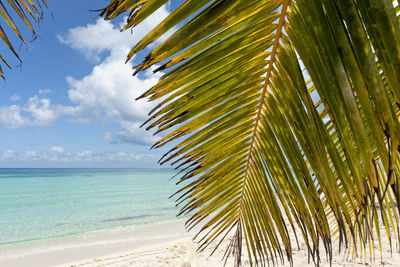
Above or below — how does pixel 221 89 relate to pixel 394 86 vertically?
above

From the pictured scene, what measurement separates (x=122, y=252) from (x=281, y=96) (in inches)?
283

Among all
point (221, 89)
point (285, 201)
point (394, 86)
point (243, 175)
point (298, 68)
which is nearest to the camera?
point (394, 86)

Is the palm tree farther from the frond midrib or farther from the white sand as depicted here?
the white sand

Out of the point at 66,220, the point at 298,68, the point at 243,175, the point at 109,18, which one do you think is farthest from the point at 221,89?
the point at 66,220

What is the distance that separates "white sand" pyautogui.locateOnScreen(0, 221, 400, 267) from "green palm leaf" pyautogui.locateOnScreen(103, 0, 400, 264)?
4.02 metres

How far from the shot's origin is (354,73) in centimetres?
48

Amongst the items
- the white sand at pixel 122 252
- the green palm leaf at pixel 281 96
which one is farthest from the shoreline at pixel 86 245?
the green palm leaf at pixel 281 96

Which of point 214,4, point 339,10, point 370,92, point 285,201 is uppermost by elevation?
point 214,4

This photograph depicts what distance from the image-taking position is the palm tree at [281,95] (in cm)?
47

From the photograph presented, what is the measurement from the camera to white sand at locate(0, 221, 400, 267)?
5301 millimetres

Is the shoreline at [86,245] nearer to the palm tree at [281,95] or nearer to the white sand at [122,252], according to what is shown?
the white sand at [122,252]

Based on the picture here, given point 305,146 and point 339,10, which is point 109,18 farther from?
point 305,146

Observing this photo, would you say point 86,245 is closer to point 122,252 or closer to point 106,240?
point 106,240

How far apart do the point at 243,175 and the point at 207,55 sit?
67 centimetres
